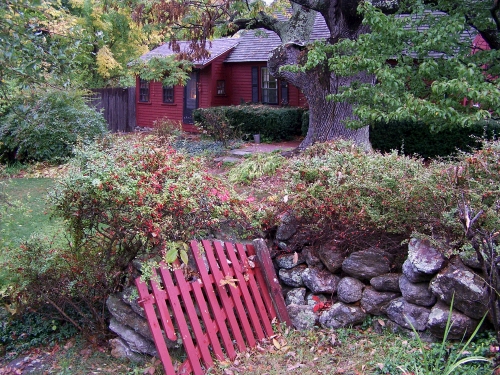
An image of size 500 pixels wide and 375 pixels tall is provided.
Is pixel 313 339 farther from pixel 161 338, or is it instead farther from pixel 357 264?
pixel 161 338

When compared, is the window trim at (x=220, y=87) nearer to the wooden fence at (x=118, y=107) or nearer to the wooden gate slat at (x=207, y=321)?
the wooden fence at (x=118, y=107)

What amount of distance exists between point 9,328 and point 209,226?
2.11 m

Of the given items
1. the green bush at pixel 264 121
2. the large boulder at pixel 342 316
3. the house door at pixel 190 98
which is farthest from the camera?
the house door at pixel 190 98

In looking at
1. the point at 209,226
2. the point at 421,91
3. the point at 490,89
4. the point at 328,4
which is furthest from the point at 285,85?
the point at 209,226

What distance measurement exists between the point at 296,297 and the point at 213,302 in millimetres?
1047

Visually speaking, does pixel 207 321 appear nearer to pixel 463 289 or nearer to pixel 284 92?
pixel 463 289

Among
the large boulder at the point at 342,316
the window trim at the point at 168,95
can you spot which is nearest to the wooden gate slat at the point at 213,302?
the large boulder at the point at 342,316

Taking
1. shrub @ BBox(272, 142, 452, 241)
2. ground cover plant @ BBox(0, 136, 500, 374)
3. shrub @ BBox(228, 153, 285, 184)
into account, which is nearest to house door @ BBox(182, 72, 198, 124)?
shrub @ BBox(228, 153, 285, 184)

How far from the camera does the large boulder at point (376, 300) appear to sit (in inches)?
172

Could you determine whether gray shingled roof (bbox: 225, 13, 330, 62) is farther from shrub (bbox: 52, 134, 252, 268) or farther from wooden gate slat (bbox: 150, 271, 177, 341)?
wooden gate slat (bbox: 150, 271, 177, 341)

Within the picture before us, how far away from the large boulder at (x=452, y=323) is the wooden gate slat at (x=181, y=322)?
1.83m

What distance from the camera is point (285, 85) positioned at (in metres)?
19.9

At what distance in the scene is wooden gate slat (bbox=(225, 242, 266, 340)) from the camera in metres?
4.37

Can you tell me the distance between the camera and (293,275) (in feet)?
16.0
